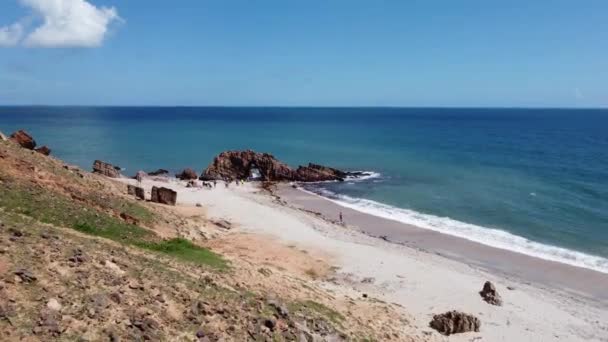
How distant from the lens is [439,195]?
53.0m

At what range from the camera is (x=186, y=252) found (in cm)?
2175

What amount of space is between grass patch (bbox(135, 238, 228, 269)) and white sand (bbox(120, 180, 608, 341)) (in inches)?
226

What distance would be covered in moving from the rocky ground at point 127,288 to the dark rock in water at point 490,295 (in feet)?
20.1

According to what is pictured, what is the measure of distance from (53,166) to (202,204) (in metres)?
15.7

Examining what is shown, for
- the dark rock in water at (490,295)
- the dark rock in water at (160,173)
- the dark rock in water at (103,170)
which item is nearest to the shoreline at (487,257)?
the dark rock in water at (490,295)

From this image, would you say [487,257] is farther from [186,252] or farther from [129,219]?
[129,219]

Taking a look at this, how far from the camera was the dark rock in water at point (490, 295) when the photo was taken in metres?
23.9

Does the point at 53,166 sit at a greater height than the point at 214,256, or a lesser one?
greater

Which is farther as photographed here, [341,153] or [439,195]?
[341,153]

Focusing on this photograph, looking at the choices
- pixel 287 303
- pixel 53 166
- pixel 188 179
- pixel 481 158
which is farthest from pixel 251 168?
pixel 287 303

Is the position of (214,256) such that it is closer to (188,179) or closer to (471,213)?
(471,213)

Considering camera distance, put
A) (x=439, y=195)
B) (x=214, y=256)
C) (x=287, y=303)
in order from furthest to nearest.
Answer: (x=439, y=195) < (x=214, y=256) < (x=287, y=303)

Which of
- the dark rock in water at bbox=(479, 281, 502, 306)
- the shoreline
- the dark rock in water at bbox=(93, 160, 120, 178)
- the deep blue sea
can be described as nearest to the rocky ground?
the dark rock in water at bbox=(479, 281, 502, 306)

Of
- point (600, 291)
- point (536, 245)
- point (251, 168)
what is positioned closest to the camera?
point (600, 291)
